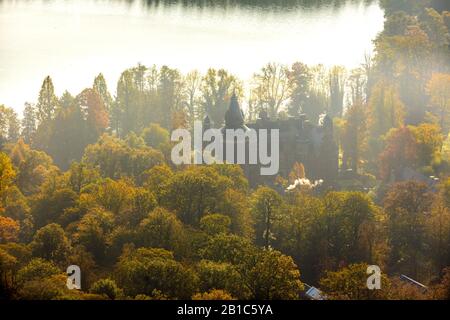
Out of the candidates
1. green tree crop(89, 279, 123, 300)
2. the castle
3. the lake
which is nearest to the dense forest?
green tree crop(89, 279, 123, 300)

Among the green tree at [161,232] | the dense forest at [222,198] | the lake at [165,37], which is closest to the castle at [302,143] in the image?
the dense forest at [222,198]

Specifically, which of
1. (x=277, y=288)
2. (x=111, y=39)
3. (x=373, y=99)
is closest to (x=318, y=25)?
(x=111, y=39)

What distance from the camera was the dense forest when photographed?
29.4 meters

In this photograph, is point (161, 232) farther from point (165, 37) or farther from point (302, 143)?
point (165, 37)

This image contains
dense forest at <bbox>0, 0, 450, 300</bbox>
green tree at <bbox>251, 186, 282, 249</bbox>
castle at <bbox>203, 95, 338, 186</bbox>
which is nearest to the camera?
dense forest at <bbox>0, 0, 450, 300</bbox>

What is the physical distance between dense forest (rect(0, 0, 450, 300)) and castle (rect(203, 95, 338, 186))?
6.31 ft

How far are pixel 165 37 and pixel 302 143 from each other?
4164 cm

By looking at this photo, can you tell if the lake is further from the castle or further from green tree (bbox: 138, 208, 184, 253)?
Result: green tree (bbox: 138, 208, 184, 253)

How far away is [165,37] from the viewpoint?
90.4 meters

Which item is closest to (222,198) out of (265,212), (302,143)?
(265,212)

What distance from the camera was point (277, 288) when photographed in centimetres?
2888

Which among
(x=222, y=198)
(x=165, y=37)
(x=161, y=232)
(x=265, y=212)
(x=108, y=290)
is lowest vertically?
(x=108, y=290)

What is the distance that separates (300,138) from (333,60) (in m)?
31.6

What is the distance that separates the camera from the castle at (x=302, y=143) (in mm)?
51625
